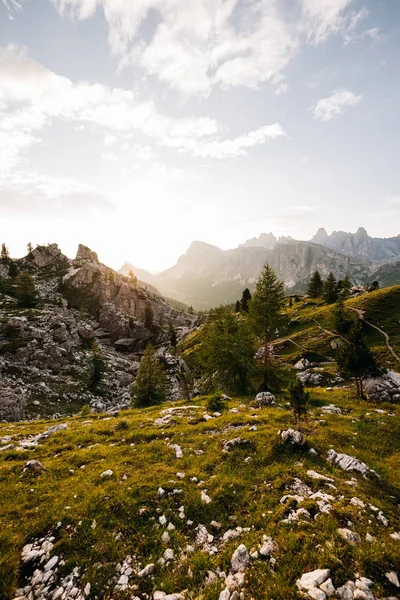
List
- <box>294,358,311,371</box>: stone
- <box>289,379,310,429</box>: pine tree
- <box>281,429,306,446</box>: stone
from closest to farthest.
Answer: <box>281,429,306,446</box>: stone < <box>289,379,310,429</box>: pine tree < <box>294,358,311,371</box>: stone

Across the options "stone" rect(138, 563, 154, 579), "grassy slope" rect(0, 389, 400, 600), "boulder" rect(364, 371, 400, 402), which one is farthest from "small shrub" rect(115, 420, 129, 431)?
"boulder" rect(364, 371, 400, 402)

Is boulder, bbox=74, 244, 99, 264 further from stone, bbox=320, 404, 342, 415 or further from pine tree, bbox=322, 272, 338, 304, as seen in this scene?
stone, bbox=320, 404, 342, 415

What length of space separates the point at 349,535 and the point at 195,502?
5.64 m

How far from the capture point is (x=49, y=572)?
8.21m

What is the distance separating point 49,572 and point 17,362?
185ft

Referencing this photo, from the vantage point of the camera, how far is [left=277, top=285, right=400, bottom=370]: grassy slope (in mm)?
45953

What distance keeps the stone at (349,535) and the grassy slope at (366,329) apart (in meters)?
35.7

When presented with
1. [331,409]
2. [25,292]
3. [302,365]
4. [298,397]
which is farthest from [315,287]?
[25,292]

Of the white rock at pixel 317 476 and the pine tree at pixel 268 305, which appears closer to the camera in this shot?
the white rock at pixel 317 476

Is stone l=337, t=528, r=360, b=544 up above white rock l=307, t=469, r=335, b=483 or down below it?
above

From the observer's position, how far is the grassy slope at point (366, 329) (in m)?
46.0

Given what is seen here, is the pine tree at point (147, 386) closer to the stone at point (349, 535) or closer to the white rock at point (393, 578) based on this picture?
the stone at point (349, 535)

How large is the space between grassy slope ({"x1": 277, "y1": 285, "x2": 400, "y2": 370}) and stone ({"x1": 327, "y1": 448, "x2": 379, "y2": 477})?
30045 mm

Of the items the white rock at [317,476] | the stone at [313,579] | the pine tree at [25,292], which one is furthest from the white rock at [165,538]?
the pine tree at [25,292]
